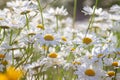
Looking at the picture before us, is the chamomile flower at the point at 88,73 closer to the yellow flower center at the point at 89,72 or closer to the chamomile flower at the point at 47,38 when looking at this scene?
the yellow flower center at the point at 89,72

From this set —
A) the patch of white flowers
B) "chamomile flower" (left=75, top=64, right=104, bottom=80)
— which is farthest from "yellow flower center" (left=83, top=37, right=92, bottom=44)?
"chamomile flower" (left=75, top=64, right=104, bottom=80)

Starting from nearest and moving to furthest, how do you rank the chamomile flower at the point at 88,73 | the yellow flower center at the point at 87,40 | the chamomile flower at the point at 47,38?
the chamomile flower at the point at 88,73 < the chamomile flower at the point at 47,38 < the yellow flower center at the point at 87,40

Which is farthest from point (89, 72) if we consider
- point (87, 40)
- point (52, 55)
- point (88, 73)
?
point (87, 40)

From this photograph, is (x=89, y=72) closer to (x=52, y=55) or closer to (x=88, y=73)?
(x=88, y=73)

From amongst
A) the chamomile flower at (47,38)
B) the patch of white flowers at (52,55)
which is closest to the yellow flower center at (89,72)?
the patch of white flowers at (52,55)

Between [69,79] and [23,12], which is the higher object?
[23,12]

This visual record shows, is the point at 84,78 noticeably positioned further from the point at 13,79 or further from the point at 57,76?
the point at 13,79

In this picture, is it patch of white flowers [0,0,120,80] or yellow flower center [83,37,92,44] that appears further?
yellow flower center [83,37,92,44]

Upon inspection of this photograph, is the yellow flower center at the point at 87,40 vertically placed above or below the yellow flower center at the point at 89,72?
above

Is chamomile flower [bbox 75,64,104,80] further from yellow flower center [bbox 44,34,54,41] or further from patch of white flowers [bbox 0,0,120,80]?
yellow flower center [bbox 44,34,54,41]

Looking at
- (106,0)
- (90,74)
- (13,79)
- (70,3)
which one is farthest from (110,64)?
(70,3)

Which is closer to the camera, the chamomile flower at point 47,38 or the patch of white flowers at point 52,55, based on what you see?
the patch of white flowers at point 52,55
